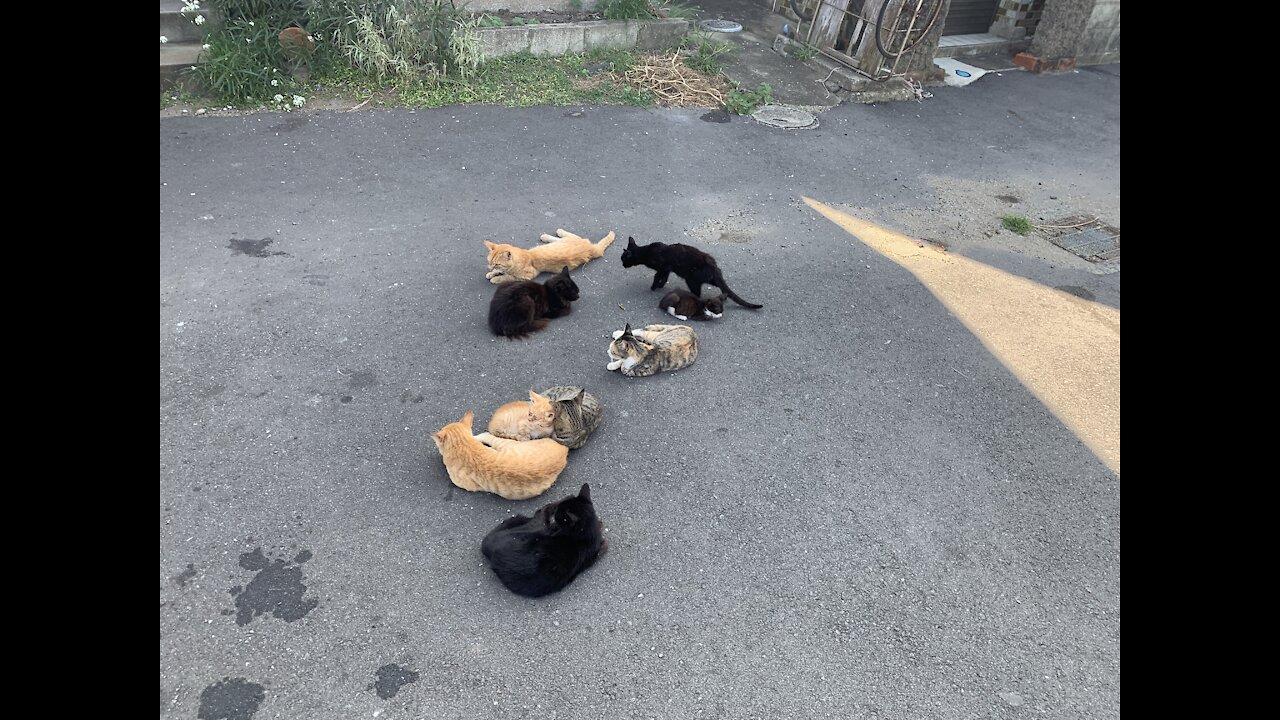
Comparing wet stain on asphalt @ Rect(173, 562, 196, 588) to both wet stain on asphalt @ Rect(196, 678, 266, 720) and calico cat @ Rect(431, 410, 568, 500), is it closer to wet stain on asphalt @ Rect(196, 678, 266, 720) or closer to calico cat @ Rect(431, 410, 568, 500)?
wet stain on asphalt @ Rect(196, 678, 266, 720)

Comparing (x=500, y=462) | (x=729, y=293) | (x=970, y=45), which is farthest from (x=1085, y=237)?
(x=500, y=462)

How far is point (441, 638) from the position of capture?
3.52 meters

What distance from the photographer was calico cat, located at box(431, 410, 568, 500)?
4.04 metres

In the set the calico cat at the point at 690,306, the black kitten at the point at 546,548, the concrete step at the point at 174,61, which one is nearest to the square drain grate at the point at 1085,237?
the calico cat at the point at 690,306

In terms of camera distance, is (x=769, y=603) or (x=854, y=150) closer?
(x=769, y=603)

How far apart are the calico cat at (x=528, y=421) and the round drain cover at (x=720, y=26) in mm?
9343

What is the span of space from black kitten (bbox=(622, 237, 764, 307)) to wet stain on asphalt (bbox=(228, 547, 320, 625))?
11.4ft

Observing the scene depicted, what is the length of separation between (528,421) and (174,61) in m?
7.41

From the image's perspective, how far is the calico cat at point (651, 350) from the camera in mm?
5137

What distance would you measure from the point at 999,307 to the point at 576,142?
5011 mm

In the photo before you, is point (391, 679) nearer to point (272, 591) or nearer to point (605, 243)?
point (272, 591)
